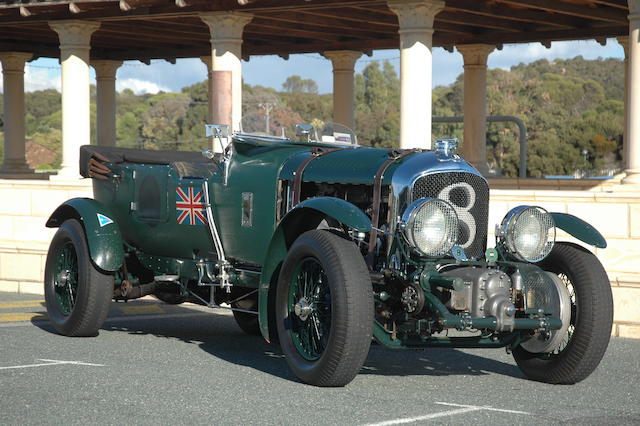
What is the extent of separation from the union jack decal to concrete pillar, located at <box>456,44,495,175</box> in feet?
55.1

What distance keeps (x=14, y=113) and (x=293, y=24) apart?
9.64 metres

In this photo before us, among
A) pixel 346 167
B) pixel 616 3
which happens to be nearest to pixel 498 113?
pixel 616 3

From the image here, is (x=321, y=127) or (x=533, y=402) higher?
(x=321, y=127)

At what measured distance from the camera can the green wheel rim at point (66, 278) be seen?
33.2 ft

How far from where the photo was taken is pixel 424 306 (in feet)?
24.2

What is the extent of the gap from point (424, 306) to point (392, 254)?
0.52 meters

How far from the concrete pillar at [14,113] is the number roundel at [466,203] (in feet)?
77.0

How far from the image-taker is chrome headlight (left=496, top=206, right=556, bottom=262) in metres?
7.79

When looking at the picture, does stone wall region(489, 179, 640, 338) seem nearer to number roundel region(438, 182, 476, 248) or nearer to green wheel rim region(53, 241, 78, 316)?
number roundel region(438, 182, 476, 248)

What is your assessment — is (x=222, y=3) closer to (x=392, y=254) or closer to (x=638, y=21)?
(x=638, y=21)

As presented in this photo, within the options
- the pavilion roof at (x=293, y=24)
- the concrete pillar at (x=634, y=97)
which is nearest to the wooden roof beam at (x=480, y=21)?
the pavilion roof at (x=293, y=24)

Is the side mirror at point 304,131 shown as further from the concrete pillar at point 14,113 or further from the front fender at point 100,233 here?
the concrete pillar at point 14,113

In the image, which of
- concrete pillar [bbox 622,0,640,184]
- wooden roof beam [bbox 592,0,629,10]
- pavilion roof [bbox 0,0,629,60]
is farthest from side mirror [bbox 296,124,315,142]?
wooden roof beam [bbox 592,0,629,10]

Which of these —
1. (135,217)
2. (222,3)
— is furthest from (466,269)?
(222,3)
